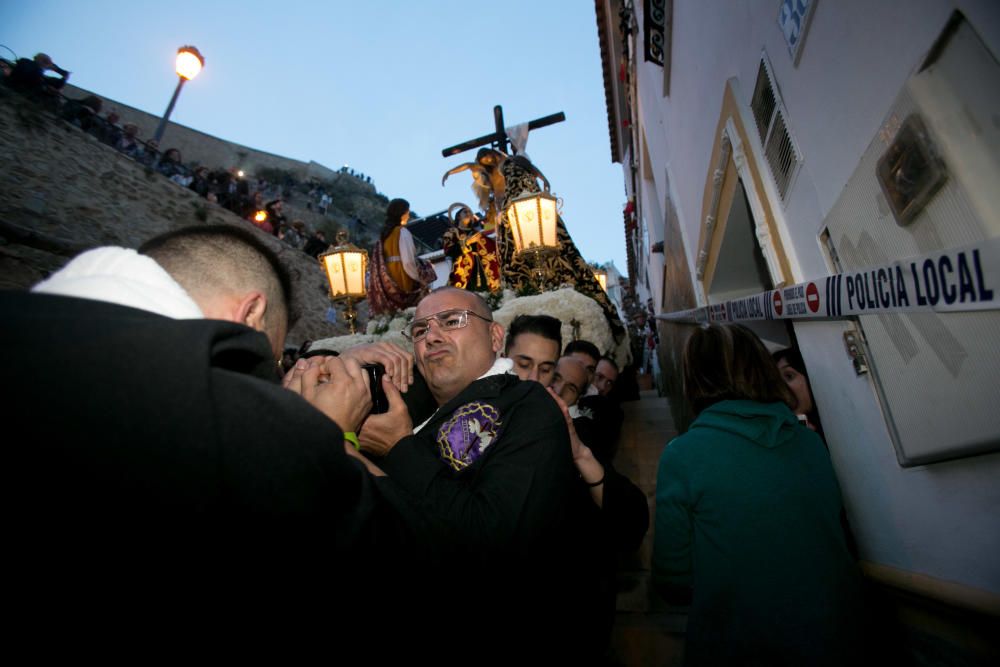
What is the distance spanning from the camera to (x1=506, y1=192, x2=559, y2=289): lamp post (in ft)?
14.0

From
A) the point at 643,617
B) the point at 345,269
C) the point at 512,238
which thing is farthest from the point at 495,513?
the point at 512,238

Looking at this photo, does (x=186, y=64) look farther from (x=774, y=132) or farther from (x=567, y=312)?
(x=774, y=132)

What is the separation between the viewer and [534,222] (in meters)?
4.30

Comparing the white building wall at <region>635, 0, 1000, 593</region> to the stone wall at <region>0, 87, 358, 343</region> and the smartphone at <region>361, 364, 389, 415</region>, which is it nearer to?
the smartphone at <region>361, 364, 389, 415</region>

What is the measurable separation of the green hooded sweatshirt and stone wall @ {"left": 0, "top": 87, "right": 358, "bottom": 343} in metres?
10.0

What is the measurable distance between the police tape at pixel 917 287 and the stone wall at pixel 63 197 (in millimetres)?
10326

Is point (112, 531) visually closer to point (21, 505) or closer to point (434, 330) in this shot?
point (21, 505)

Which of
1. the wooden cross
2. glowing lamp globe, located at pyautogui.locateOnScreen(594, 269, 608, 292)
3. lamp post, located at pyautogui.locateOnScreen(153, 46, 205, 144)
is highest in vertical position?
lamp post, located at pyautogui.locateOnScreen(153, 46, 205, 144)

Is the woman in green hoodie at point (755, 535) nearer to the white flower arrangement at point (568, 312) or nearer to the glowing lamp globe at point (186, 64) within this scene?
the white flower arrangement at point (568, 312)

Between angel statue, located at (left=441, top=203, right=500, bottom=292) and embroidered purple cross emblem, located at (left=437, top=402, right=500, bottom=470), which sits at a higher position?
angel statue, located at (left=441, top=203, right=500, bottom=292)

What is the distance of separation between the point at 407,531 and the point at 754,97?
9.86 feet

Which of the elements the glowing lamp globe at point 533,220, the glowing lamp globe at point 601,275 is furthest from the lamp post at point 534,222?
the glowing lamp globe at point 601,275

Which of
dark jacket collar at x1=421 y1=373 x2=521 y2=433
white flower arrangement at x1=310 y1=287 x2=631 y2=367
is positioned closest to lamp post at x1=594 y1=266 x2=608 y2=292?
white flower arrangement at x1=310 y1=287 x2=631 y2=367

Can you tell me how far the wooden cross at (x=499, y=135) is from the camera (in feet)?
26.6
